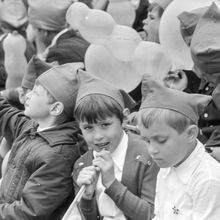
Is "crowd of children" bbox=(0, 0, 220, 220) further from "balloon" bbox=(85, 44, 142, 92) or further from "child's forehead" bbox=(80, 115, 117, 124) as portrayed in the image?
"balloon" bbox=(85, 44, 142, 92)

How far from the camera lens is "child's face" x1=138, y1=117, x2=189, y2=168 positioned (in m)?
2.57

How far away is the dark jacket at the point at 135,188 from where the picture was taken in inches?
112

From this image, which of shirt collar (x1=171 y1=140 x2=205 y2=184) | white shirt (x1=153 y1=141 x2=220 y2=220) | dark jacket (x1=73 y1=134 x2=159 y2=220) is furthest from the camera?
dark jacket (x1=73 y1=134 x2=159 y2=220)

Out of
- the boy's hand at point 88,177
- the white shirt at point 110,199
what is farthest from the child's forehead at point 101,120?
the boy's hand at point 88,177

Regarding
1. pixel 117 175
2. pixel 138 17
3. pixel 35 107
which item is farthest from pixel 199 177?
pixel 138 17

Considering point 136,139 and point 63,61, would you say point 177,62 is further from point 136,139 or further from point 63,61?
point 63,61

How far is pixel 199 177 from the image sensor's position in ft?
8.41

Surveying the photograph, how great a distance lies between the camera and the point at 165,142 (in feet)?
8.45

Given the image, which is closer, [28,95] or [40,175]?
[40,175]

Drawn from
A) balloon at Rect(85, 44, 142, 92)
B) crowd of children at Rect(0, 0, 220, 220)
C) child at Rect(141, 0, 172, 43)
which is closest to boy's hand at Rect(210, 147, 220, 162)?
crowd of children at Rect(0, 0, 220, 220)

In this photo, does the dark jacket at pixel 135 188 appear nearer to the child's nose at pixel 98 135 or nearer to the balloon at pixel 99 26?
the child's nose at pixel 98 135

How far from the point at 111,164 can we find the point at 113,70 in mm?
754

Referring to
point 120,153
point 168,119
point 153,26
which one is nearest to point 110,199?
point 120,153

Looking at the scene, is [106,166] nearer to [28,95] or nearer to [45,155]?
[45,155]
